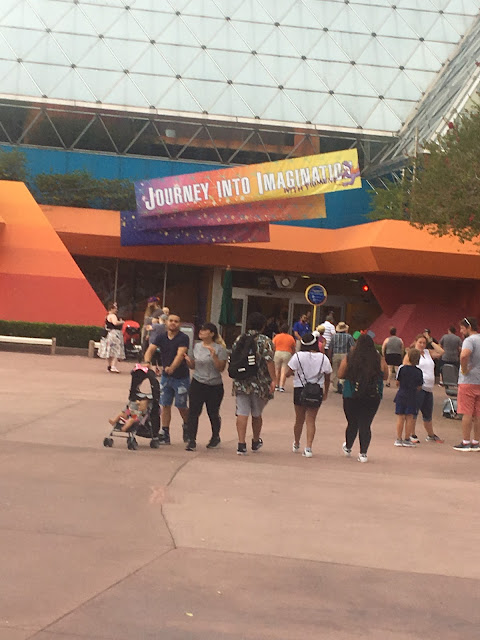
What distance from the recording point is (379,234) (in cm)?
3325

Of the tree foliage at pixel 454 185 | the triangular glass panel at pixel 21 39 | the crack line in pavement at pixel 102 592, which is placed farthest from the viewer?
the triangular glass panel at pixel 21 39

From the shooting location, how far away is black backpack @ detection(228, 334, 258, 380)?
12.4 metres

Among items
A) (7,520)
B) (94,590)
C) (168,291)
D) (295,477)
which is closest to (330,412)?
(295,477)

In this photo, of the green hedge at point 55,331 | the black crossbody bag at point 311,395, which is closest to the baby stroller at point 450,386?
the black crossbody bag at point 311,395

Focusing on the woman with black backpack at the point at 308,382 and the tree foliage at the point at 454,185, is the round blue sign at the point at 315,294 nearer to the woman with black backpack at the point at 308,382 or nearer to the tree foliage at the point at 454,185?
the tree foliage at the point at 454,185

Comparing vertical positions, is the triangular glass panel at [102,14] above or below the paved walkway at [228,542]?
above

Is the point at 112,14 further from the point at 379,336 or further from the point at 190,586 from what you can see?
the point at 190,586

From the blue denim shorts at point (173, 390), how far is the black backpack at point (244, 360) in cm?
75

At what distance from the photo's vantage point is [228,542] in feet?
24.4

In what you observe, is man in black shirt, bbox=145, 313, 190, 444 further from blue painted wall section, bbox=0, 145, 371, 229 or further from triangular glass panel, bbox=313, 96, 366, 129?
triangular glass panel, bbox=313, 96, 366, 129

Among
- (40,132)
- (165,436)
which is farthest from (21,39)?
(165,436)

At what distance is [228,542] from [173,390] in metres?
5.63

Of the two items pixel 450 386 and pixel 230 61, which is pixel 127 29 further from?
pixel 450 386

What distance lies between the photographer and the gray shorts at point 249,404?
12.5m
